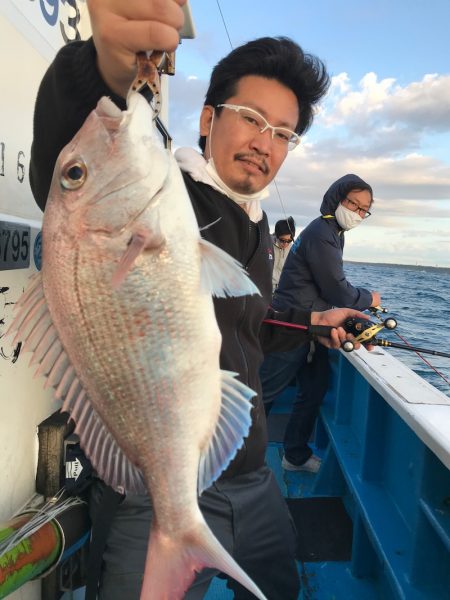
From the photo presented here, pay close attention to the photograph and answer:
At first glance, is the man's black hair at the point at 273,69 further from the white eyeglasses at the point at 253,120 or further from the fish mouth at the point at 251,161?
the fish mouth at the point at 251,161

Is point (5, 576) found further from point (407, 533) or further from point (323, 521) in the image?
point (323, 521)

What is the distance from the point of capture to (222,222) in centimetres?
185

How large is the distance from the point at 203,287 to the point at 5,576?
1200 mm

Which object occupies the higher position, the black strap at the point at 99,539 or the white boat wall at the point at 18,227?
the white boat wall at the point at 18,227

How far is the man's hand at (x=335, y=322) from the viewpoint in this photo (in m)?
2.62

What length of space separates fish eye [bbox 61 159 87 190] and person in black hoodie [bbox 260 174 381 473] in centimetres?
298

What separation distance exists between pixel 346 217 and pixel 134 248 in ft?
11.7

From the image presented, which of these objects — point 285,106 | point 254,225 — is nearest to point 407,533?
point 254,225

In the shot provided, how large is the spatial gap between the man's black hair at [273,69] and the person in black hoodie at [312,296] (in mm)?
2002

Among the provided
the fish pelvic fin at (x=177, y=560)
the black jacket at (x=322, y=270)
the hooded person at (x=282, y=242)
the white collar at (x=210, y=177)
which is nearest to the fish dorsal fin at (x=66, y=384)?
the fish pelvic fin at (x=177, y=560)

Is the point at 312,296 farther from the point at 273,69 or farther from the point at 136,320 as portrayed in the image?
the point at 136,320

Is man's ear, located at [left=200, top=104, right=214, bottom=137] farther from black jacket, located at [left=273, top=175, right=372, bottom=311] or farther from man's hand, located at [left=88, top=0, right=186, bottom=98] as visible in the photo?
black jacket, located at [left=273, top=175, right=372, bottom=311]

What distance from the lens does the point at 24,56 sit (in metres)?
1.82

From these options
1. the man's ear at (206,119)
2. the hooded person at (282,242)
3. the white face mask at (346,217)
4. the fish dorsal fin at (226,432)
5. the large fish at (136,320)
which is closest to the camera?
the large fish at (136,320)
